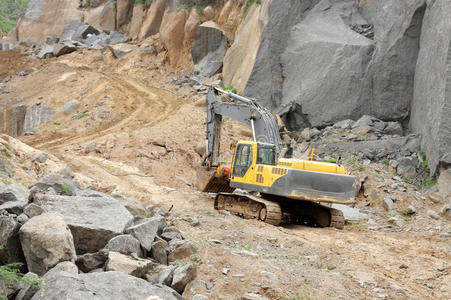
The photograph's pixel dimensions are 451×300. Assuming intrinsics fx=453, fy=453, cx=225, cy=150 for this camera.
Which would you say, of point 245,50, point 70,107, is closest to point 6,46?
point 70,107

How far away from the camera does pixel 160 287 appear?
4945mm

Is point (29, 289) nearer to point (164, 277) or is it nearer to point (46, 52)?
point (164, 277)

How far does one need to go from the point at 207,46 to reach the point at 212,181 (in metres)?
19.7

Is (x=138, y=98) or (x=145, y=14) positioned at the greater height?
(x=145, y=14)

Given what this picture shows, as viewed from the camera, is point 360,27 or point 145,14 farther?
point 145,14

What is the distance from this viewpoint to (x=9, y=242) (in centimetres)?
523

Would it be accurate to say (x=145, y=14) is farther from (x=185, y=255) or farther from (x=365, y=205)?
(x=185, y=255)

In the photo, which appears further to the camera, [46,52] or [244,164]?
[46,52]

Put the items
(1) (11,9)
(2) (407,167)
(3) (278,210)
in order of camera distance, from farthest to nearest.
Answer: (1) (11,9) → (2) (407,167) → (3) (278,210)

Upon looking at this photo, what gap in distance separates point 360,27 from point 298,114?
534cm

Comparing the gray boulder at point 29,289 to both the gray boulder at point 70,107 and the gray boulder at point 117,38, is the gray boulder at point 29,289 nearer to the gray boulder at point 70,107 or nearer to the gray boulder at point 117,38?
the gray boulder at point 70,107

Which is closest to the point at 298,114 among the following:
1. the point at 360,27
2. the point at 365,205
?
the point at 360,27

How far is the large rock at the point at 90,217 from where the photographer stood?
5.90m

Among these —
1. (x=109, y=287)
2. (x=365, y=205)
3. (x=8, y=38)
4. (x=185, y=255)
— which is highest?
(x=8, y=38)
